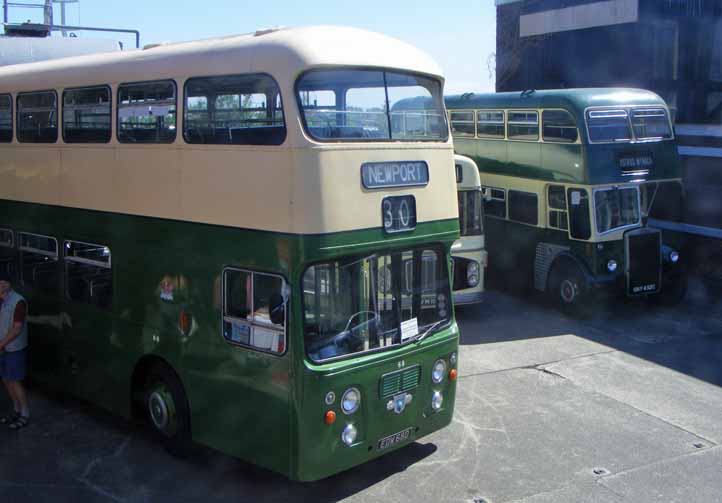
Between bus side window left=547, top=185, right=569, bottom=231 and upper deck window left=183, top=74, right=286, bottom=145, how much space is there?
8.79 metres

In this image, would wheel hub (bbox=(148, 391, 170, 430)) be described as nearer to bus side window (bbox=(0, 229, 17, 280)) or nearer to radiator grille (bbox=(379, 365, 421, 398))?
radiator grille (bbox=(379, 365, 421, 398))

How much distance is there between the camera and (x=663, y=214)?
15.3 m

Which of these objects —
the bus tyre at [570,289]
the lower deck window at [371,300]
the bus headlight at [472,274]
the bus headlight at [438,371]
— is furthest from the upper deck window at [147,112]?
the bus tyre at [570,289]

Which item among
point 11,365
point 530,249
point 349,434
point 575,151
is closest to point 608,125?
point 575,151

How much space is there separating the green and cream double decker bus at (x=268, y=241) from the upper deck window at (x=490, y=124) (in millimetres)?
8634

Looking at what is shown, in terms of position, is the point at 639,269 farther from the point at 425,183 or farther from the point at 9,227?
the point at 9,227

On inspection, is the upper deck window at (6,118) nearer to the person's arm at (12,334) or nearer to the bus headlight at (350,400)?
the person's arm at (12,334)

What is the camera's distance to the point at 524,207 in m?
15.9

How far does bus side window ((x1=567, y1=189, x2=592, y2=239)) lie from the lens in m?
14.3

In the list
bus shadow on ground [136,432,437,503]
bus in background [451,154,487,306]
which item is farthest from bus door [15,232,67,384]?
bus in background [451,154,487,306]

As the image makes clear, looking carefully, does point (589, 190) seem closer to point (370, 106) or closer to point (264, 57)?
point (370, 106)

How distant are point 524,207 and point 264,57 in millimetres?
9787

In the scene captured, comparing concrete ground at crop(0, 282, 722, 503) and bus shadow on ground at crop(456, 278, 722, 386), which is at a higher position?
bus shadow on ground at crop(456, 278, 722, 386)

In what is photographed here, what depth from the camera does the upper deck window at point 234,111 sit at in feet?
22.7
